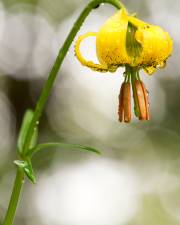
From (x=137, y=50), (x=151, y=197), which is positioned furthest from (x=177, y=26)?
(x=137, y=50)

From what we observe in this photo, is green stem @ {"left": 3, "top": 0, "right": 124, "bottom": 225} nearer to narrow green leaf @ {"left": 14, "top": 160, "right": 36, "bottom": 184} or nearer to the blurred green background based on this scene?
narrow green leaf @ {"left": 14, "top": 160, "right": 36, "bottom": 184}

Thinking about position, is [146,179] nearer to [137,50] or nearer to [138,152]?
[138,152]

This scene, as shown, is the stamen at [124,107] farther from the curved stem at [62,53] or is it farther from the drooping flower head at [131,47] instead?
the curved stem at [62,53]

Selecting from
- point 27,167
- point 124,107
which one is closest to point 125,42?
point 124,107

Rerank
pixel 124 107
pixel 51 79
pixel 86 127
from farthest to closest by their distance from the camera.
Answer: pixel 86 127
pixel 124 107
pixel 51 79

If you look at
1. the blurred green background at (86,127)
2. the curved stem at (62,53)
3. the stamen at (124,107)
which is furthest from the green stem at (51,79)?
the blurred green background at (86,127)

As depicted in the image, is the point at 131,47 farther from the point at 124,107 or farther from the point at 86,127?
the point at 86,127

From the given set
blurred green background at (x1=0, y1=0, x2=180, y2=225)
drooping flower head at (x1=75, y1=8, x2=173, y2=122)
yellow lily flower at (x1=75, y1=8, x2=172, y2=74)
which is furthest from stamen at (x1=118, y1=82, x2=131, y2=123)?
blurred green background at (x1=0, y1=0, x2=180, y2=225)
